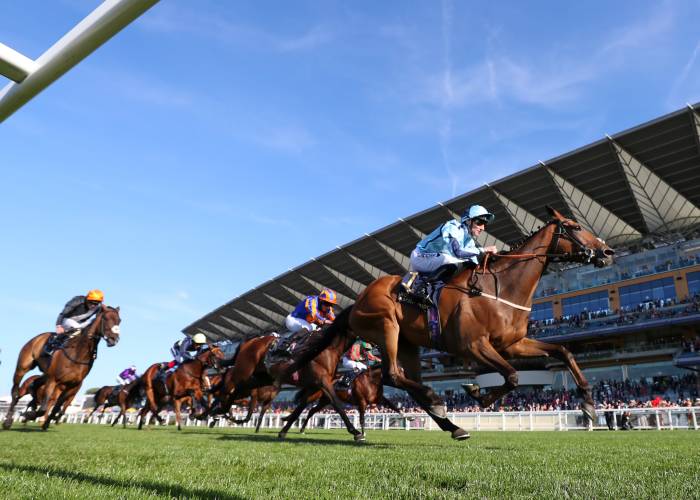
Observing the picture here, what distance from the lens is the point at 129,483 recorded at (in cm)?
308

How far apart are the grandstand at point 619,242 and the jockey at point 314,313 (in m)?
28.8

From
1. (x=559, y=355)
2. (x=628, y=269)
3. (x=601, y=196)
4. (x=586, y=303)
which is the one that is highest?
(x=601, y=196)

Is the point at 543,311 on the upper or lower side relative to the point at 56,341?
upper

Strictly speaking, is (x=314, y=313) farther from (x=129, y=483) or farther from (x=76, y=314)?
(x=129, y=483)

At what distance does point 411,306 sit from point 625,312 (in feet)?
122

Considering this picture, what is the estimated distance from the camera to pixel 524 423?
19.1 meters

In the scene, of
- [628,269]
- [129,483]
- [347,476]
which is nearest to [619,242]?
[628,269]

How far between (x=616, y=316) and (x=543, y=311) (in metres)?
7.48

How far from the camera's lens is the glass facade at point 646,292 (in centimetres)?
3747

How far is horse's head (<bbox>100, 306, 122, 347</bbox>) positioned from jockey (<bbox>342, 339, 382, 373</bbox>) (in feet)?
16.3

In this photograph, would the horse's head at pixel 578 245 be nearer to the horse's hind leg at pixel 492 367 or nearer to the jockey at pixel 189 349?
the horse's hind leg at pixel 492 367

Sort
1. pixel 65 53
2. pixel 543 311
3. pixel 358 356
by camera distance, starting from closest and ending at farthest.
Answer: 1. pixel 65 53
2. pixel 358 356
3. pixel 543 311

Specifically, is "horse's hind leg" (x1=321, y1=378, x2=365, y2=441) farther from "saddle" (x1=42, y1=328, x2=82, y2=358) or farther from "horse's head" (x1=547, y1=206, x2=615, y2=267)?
"saddle" (x1=42, y1=328, x2=82, y2=358)

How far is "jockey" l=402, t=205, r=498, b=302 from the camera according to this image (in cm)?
661
